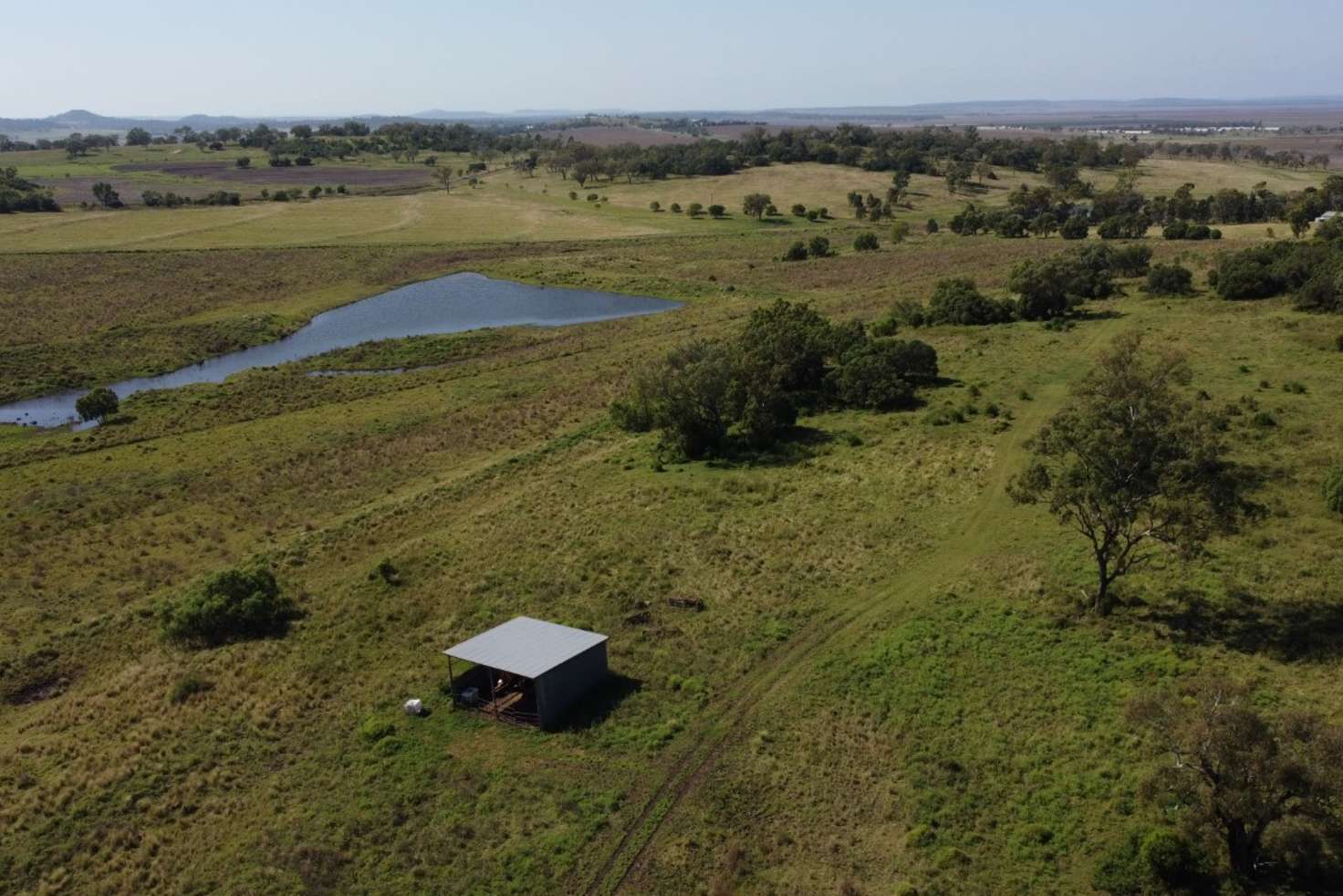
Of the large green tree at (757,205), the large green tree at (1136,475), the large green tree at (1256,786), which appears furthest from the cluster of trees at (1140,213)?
the large green tree at (1256,786)

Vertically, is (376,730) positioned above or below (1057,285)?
below

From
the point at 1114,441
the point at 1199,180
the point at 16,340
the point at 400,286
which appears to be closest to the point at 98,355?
the point at 16,340

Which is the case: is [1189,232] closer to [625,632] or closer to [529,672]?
[625,632]

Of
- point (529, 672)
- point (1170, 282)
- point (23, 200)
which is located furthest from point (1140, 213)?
point (23, 200)

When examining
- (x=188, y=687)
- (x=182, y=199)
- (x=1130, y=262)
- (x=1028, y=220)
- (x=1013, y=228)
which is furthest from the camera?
(x=182, y=199)

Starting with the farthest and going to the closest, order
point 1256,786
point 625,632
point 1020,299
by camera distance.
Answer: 1. point 1020,299
2. point 625,632
3. point 1256,786

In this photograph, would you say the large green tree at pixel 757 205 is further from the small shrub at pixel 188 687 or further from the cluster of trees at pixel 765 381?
the small shrub at pixel 188 687

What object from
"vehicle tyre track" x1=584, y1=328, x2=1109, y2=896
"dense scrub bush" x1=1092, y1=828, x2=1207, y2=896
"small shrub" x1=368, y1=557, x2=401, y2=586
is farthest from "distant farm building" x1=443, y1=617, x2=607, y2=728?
"dense scrub bush" x1=1092, y1=828, x2=1207, y2=896
